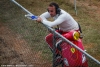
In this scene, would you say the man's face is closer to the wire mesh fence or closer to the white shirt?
the white shirt

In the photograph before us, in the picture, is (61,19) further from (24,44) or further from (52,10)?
(24,44)

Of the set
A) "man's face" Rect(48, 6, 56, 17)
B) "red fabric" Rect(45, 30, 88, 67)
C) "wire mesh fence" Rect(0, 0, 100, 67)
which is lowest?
"wire mesh fence" Rect(0, 0, 100, 67)

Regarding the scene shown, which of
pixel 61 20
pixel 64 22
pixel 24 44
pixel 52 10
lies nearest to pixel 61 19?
pixel 61 20

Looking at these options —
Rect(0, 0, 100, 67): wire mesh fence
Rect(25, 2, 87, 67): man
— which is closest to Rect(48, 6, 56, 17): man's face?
Rect(25, 2, 87, 67): man

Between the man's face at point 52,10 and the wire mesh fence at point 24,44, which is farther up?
the man's face at point 52,10

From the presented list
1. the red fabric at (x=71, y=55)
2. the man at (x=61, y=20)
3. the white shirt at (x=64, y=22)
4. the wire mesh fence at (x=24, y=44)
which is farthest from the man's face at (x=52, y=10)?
the wire mesh fence at (x=24, y=44)

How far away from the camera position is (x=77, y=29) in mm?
5203

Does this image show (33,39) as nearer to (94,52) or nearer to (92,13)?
(94,52)

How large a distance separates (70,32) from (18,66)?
1.74m

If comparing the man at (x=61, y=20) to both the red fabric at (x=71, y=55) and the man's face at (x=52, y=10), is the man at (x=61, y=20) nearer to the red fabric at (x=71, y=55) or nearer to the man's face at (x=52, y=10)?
the man's face at (x=52, y=10)

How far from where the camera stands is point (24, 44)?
6.79 meters

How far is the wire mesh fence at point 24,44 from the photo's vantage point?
20.0 ft

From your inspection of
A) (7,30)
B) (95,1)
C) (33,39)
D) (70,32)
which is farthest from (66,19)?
(95,1)

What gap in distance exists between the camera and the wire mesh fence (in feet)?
20.0
